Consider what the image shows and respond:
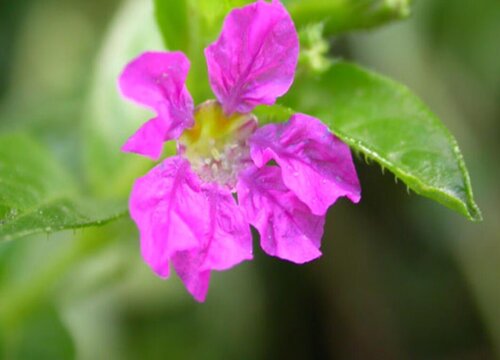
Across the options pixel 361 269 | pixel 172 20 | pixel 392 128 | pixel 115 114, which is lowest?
pixel 361 269

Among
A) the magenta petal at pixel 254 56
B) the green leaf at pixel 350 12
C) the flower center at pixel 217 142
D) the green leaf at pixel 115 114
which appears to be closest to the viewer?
the magenta petal at pixel 254 56

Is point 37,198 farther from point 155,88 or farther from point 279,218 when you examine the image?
point 279,218

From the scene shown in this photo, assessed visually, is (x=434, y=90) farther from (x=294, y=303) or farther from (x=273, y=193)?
(x=273, y=193)

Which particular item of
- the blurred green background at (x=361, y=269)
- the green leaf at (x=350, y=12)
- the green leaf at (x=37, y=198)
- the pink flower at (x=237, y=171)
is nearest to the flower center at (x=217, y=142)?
the pink flower at (x=237, y=171)

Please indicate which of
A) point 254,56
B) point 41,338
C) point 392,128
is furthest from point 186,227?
point 41,338

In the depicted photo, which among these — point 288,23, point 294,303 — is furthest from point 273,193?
point 294,303

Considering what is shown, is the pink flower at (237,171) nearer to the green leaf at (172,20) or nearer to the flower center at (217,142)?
the flower center at (217,142)

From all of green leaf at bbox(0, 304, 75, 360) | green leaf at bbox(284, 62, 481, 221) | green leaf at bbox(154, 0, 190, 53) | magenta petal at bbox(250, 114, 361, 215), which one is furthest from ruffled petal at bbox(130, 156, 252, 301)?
green leaf at bbox(0, 304, 75, 360)
